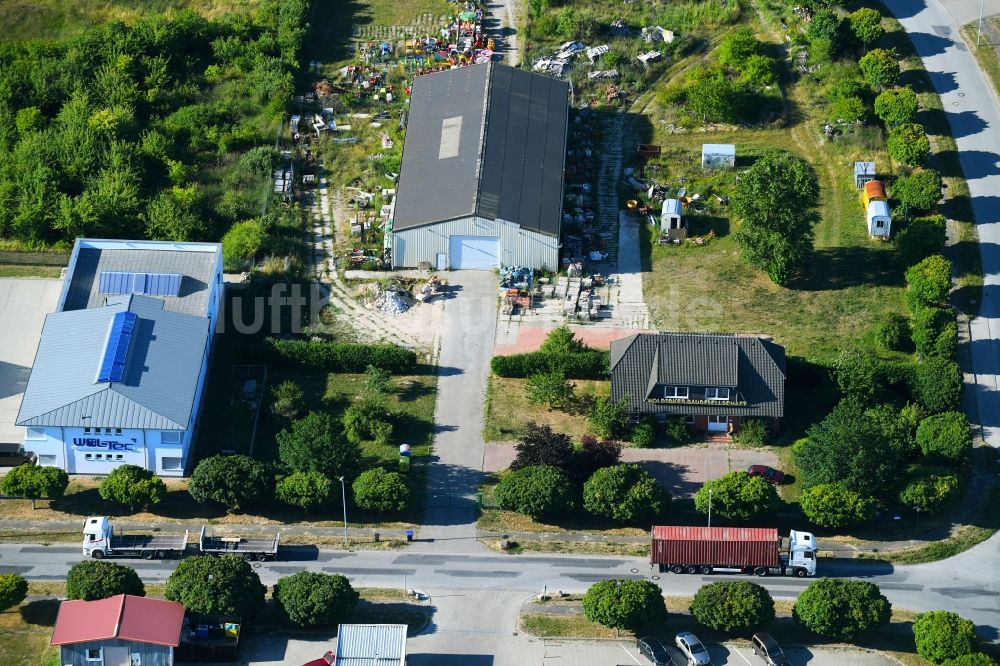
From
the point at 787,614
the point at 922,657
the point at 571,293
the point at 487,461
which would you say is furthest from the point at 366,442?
the point at 922,657

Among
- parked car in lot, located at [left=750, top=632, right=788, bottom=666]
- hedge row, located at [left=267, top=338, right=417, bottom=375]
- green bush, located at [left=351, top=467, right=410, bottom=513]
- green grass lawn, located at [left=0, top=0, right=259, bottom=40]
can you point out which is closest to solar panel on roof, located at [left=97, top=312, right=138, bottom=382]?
hedge row, located at [left=267, top=338, right=417, bottom=375]

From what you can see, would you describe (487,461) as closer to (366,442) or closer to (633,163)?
(366,442)

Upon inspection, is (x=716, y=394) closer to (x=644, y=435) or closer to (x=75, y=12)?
(x=644, y=435)

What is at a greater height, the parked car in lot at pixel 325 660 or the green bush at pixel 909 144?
the green bush at pixel 909 144

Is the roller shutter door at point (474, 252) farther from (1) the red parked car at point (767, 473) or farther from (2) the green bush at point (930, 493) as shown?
(2) the green bush at point (930, 493)

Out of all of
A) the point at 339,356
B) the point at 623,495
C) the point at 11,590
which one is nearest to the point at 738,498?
the point at 623,495

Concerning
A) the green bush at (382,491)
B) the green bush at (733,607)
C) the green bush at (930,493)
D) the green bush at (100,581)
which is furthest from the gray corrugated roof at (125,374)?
the green bush at (930,493)
